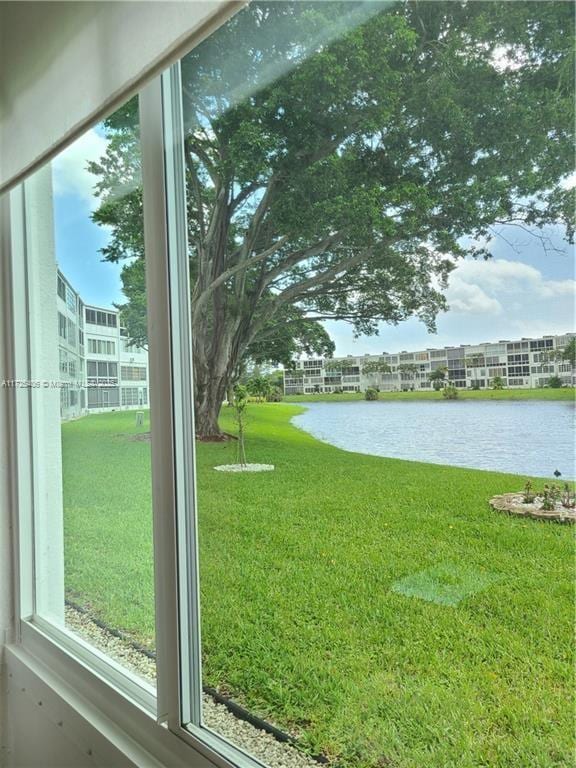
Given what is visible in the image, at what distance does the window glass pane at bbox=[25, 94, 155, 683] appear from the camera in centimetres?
117

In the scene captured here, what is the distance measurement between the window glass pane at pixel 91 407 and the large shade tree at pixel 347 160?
20 millimetres

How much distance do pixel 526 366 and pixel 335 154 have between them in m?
0.58

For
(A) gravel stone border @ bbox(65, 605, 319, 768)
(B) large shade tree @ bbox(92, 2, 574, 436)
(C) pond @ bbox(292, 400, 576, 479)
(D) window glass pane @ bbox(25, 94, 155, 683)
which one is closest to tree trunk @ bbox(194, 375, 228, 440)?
(B) large shade tree @ bbox(92, 2, 574, 436)

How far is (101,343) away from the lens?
4.31 ft

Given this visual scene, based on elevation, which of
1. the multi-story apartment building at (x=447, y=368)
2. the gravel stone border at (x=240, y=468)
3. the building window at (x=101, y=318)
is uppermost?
the building window at (x=101, y=318)

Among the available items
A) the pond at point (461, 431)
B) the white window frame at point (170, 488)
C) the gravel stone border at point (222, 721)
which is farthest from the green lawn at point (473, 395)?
the gravel stone border at point (222, 721)

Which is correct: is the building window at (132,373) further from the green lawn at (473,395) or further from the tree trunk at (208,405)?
the green lawn at (473,395)

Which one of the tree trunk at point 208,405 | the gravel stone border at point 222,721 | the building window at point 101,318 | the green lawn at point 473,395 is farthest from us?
the building window at point 101,318

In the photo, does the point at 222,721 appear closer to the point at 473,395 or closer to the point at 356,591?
the point at 356,591

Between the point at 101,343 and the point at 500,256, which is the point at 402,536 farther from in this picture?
the point at 101,343

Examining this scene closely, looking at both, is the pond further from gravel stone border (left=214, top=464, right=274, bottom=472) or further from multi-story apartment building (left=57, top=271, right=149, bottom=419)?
multi-story apartment building (left=57, top=271, right=149, bottom=419)

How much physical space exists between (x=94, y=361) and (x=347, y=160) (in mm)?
786

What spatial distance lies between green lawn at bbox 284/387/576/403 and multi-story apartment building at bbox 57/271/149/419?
376mm

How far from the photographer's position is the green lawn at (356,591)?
2.32 feet
